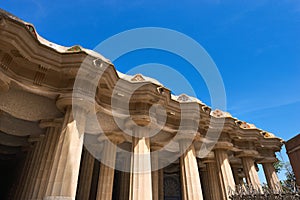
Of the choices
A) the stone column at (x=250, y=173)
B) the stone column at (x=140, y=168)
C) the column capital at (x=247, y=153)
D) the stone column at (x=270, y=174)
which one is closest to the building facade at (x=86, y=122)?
the stone column at (x=140, y=168)

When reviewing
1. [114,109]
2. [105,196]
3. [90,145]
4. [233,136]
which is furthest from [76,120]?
[233,136]

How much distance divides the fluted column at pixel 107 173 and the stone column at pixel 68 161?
545cm

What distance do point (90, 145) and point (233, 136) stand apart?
13.5 metres

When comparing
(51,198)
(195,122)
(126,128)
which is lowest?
(51,198)

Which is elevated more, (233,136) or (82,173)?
(233,136)

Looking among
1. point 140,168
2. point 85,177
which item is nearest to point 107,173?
point 85,177

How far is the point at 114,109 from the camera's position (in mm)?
12758

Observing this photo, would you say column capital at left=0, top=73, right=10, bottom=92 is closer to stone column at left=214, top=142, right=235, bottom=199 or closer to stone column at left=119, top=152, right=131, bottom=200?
stone column at left=119, top=152, right=131, bottom=200

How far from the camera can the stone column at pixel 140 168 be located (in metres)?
10.9

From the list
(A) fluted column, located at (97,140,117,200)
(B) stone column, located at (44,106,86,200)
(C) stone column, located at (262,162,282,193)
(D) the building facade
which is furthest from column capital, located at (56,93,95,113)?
(C) stone column, located at (262,162,282,193)

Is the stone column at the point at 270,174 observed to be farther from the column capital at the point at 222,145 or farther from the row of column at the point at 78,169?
the column capital at the point at 222,145

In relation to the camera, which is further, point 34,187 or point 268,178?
point 268,178

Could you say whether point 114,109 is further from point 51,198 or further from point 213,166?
point 213,166

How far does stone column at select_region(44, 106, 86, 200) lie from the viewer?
8.35m
